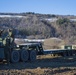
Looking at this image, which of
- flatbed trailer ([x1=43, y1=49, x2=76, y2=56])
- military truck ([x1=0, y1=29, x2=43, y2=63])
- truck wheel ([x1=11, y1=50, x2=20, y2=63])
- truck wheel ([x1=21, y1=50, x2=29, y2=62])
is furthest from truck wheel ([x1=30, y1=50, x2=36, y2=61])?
flatbed trailer ([x1=43, y1=49, x2=76, y2=56])

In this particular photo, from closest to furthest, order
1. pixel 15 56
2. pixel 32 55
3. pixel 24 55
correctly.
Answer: pixel 15 56 < pixel 24 55 < pixel 32 55

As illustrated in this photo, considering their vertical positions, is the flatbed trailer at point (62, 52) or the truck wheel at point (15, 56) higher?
the truck wheel at point (15, 56)

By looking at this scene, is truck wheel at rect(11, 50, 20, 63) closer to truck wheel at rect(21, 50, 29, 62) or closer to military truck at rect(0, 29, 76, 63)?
military truck at rect(0, 29, 76, 63)

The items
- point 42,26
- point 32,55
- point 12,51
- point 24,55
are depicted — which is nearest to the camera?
point 12,51

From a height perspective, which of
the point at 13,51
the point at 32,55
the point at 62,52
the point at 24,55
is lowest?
the point at 62,52

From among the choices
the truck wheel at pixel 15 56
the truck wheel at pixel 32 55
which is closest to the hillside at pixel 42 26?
the truck wheel at pixel 32 55

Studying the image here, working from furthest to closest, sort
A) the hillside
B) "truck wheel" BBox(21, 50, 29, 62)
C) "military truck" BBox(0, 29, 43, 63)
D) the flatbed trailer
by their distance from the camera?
the hillside < the flatbed trailer < "truck wheel" BBox(21, 50, 29, 62) < "military truck" BBox(0, 29, 43, 63)

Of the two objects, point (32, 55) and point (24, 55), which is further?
point (32, 55)

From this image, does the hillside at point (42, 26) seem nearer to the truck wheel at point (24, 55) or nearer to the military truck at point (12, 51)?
the military truck at point (12, 51)

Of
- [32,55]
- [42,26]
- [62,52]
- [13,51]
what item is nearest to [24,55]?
[32,55]

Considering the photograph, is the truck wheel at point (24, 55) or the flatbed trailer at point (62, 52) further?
the flatbed trailer at point (62, 52)

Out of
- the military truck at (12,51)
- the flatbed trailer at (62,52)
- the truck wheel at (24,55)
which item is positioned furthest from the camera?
the flatbed trailer at (62,52)

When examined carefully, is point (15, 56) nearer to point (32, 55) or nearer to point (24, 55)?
point (24, 55)

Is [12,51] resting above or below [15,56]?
above
